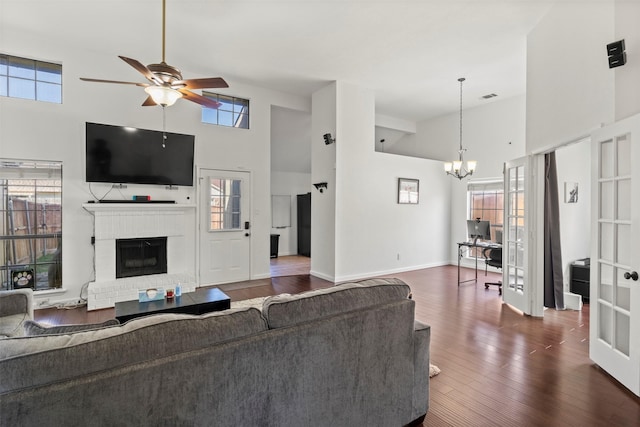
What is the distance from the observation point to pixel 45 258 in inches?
172

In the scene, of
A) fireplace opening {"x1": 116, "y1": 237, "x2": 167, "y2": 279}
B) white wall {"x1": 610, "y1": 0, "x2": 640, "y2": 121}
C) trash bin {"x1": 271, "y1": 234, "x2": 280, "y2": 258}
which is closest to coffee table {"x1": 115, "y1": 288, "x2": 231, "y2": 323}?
fireplace opening {"x1": 116, "y1": 237, "x2": 167, "y2": 279}

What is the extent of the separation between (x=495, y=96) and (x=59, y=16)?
281 inches

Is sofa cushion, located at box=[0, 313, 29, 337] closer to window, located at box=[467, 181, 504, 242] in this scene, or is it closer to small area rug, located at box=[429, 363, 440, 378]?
small area rug, located at box=[429, 363, 440, 378]

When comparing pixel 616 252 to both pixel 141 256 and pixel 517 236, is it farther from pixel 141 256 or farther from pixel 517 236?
pixel 141 256

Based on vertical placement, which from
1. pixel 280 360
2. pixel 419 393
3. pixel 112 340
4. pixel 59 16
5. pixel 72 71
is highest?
pixel 59 16

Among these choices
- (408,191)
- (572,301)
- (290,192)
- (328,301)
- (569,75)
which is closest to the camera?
(328,301)

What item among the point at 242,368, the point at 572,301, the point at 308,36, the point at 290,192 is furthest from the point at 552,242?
the point at 290,192

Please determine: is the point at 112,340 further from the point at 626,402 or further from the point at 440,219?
the point at 440,219

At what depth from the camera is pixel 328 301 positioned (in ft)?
5.36

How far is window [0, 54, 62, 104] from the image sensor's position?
411 centimetres

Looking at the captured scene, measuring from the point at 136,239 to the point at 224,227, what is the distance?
4.62ft

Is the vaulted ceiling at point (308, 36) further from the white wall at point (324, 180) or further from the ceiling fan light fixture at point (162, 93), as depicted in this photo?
the ceiling fan light fixture at point (162, 93)

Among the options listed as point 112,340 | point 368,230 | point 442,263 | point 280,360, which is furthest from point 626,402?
point 442,263

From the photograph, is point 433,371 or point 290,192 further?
point 290,192
